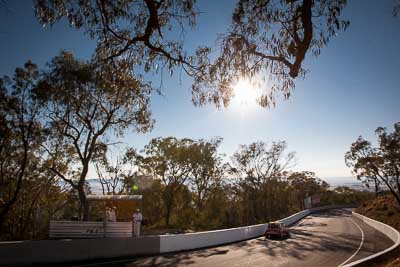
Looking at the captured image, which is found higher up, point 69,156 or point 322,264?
point 69,156

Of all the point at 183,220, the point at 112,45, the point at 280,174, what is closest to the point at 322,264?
the point at 112,45

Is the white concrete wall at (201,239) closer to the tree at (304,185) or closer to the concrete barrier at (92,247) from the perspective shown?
the concrete barrier at (92,247)

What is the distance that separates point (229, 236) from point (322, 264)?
31.6 ft

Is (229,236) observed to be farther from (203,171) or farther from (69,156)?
(203,171)

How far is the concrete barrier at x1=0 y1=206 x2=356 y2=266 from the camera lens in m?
11.0

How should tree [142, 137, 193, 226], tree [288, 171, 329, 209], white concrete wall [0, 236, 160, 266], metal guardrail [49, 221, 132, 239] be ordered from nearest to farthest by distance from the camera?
white concrete wall [0, 236, 160, 266] < metal guardrail [49, 221, 132, 239] < tree [142, 137, 193, 226] < tree [288, 171, 329, 209]

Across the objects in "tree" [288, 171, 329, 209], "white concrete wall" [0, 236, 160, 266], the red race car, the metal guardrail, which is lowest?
the red race car

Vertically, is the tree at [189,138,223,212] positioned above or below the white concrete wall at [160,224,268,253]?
above

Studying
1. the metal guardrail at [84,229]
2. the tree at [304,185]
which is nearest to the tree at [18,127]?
the metal guardrail at [84,229]

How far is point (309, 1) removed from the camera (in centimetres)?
589

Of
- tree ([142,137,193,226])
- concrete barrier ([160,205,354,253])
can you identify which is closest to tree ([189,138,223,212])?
tree ([142,137,193,226])

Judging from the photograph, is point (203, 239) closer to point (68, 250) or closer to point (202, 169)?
point (68, 250)

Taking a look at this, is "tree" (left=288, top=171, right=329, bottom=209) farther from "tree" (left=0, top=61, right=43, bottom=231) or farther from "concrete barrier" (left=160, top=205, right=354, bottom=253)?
"tree" (left=0, top=61, right=43, bottom=231)

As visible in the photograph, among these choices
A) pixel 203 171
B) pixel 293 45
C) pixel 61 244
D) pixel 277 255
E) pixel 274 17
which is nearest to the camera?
pixel 293 45
